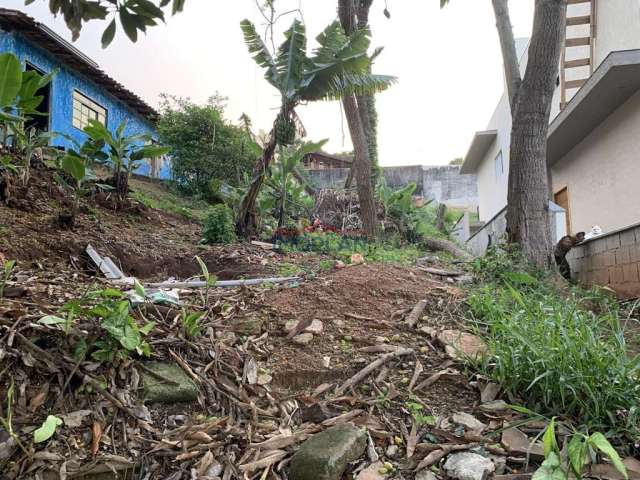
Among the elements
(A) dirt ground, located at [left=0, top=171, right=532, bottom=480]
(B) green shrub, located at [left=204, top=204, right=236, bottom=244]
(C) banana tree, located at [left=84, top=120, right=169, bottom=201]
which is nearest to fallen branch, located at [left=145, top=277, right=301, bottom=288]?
(A) dirt ground, located at [left=0, top=171, right=532, bottom=480]

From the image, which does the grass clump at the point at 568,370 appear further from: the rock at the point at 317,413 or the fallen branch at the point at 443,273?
the fallen branch at the point at 443,273

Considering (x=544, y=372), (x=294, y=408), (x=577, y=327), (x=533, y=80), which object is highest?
(x=533, y=80)

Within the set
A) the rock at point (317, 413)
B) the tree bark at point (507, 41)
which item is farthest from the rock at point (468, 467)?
the tree bark at point (507, 41)

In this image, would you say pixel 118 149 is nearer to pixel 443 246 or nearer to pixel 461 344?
pixel 461 344

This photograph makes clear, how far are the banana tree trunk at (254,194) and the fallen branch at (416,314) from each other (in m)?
4.18

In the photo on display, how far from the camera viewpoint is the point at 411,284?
11.2 ft

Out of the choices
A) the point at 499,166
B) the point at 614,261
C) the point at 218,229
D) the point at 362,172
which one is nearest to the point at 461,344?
the point at 614,261

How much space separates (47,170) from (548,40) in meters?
6.65

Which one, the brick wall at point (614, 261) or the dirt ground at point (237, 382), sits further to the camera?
the brick wall at point (614, 261)

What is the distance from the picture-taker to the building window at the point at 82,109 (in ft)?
41.1

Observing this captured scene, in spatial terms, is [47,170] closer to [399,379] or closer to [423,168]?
[399,379]

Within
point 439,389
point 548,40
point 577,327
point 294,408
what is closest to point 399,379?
point 439,389

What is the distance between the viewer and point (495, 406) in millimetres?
1860

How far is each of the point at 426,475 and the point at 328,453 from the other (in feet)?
1.19
